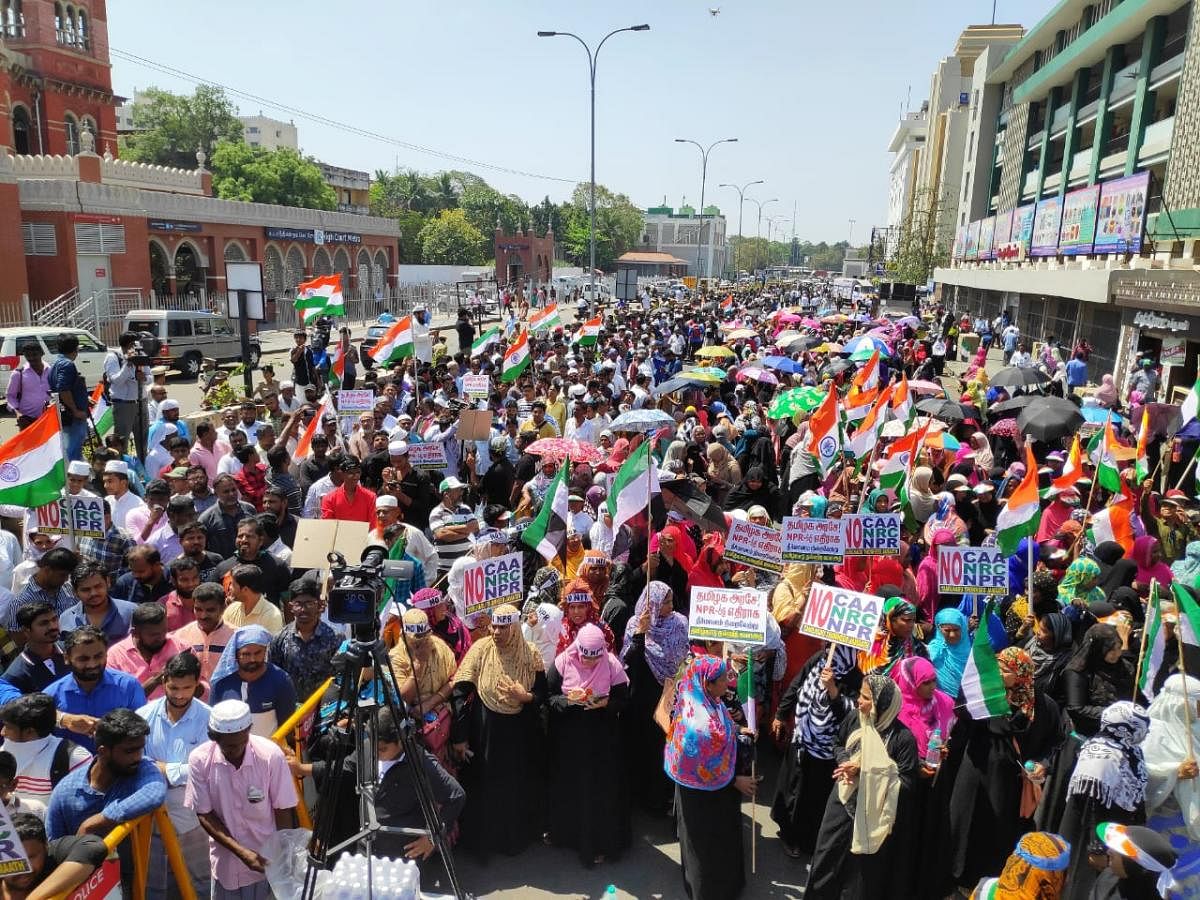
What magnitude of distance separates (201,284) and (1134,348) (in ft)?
105

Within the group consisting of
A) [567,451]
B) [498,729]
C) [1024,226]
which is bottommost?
[498,729]

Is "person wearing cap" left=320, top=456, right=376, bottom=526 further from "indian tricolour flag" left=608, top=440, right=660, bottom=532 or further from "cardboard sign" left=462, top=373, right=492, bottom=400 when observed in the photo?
"cardboard sign" left=462, top=373, right=492, bottom=400

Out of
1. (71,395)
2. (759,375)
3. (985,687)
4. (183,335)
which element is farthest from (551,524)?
(183,335)

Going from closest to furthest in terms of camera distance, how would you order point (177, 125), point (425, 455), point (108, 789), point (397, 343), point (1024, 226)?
point (108, 789), point (425, 455), point (397, 343), point (1024, 226), point (177, 125)

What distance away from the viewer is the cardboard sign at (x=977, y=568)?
5391 mm

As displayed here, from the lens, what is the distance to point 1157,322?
18203 millimetres

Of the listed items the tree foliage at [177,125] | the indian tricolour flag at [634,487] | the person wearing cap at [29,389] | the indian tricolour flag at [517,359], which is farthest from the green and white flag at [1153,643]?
the tree foliage at [177,125]

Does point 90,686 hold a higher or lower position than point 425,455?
lower

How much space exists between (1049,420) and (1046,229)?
866 inches

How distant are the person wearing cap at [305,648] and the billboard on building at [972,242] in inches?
1669

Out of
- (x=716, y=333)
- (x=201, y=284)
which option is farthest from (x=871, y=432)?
(x=201, y=284)

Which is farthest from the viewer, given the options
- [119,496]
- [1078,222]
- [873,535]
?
[1078,222]

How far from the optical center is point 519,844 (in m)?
5.02

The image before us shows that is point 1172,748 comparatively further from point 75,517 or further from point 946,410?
point 946,410
